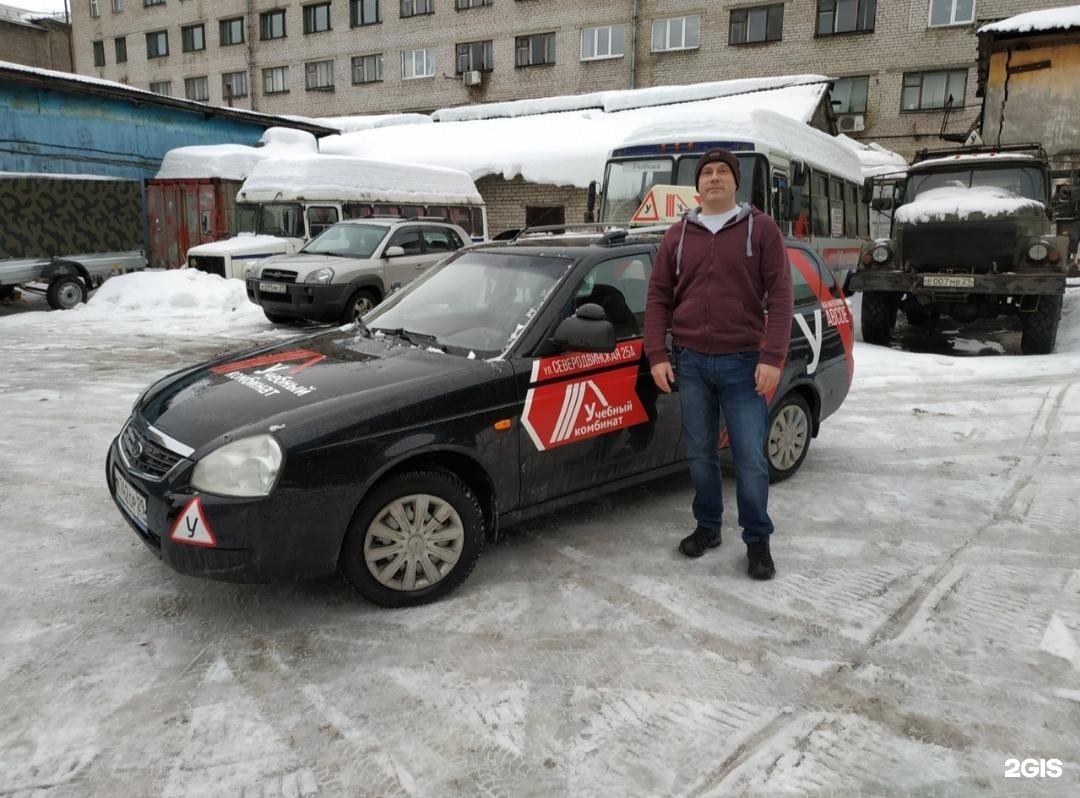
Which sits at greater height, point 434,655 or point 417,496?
point 417,496

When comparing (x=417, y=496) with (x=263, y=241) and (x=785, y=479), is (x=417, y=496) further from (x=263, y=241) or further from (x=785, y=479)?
(x=263, y=241)

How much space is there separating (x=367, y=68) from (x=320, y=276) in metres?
30.9

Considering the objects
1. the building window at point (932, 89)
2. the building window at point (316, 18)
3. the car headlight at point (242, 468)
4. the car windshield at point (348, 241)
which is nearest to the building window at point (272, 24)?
the building window at point (316, 18)

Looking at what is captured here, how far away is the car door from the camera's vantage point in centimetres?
356

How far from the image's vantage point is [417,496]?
3.18 meters

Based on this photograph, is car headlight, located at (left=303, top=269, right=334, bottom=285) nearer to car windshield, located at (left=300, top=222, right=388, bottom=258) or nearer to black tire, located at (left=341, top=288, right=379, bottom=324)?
black tire, located at (left=341, top=288, right=379, bottom=324)

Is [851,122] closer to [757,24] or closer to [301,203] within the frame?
[757,24]

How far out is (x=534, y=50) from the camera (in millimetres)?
33812

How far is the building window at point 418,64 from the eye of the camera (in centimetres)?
3622

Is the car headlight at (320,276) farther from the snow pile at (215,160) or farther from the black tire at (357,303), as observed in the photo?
the snow pile at (215,160)

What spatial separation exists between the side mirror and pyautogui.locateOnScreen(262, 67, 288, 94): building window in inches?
1640

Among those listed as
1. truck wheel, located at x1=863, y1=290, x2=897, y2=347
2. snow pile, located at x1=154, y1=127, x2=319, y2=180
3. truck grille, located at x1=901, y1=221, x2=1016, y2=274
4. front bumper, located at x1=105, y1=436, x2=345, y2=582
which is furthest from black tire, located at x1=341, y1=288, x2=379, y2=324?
snow pile, located at x1=154, y1=127, x2=319, y2=180

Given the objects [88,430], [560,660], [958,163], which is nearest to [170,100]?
[88,430]

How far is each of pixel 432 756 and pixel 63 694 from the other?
134cm
